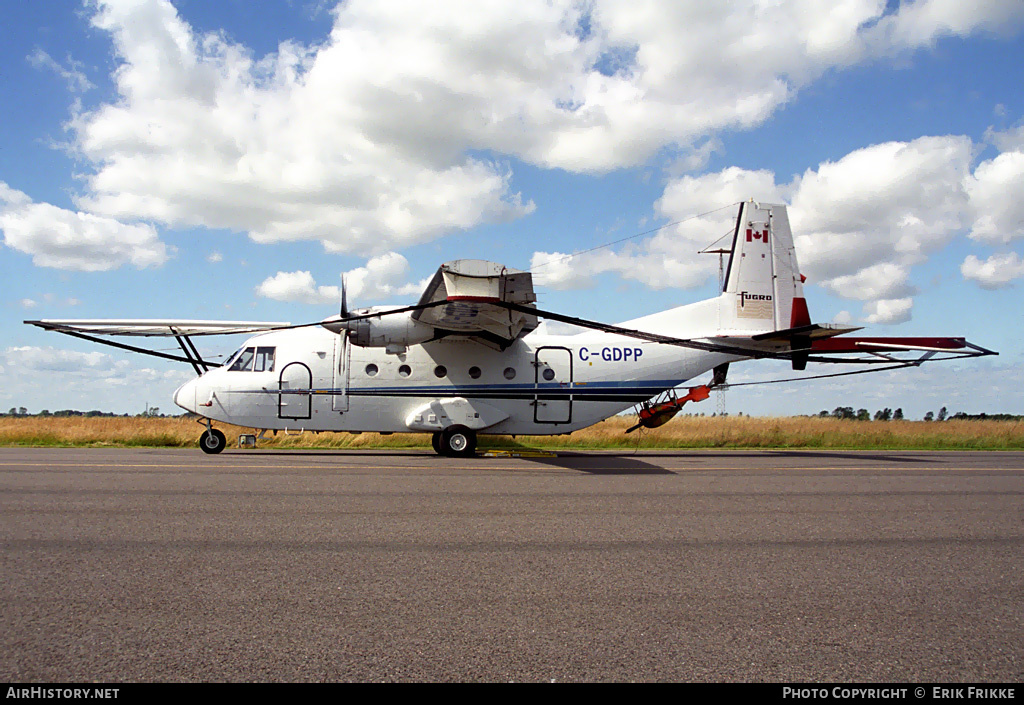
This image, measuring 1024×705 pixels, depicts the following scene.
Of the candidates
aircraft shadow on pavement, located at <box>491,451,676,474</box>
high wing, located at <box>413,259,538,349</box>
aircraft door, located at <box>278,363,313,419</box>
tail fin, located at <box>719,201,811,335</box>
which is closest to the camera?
aircraft shadow on pavement, located at <box>491,451,676,474</box>

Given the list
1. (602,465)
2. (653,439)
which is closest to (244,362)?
(602,465)

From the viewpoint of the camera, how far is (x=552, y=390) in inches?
651

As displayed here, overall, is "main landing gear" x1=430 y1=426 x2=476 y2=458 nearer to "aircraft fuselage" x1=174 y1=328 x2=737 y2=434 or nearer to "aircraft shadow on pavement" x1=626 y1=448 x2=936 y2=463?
"aircraft fuselage" x1=174 y1=328 x2=737 y2=434

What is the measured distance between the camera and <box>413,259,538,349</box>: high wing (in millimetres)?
12078

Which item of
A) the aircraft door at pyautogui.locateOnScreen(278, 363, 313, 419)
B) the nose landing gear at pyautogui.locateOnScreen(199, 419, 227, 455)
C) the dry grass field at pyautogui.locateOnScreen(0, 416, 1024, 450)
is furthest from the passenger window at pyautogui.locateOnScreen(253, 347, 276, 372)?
the dry grass field at pyautogui.locateOnScreen(0, 416, 1024, 450)

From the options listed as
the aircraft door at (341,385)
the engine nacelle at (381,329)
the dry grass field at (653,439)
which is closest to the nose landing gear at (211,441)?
the aircraft door at (341,385)

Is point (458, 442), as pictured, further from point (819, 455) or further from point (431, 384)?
point (819, 455)

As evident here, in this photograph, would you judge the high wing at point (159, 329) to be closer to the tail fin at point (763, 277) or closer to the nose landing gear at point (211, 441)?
the nose landing gear at point (211, 441)

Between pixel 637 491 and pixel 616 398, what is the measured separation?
7.88m

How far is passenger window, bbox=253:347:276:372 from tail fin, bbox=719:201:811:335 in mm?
11295

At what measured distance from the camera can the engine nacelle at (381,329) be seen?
588 inches

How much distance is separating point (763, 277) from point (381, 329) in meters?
9.48

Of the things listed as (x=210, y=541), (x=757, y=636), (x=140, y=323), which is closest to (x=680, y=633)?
(x=757, y=636)
